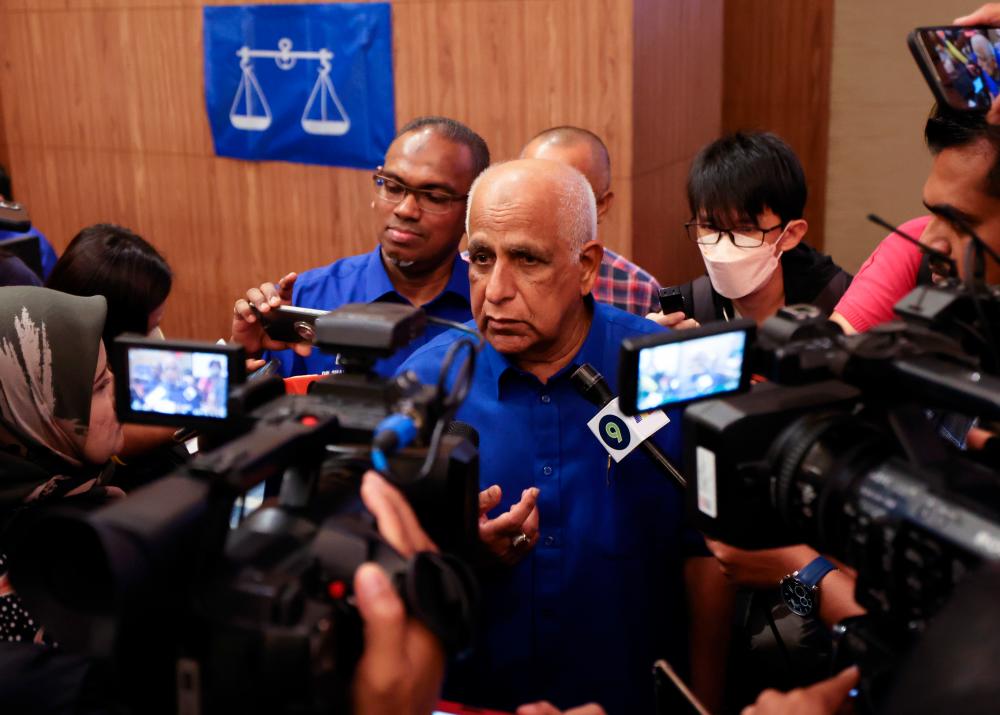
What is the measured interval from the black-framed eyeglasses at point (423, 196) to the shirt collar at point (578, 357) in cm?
77

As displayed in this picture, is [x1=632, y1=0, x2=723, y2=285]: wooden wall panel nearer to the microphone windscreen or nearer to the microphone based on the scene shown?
the microphone

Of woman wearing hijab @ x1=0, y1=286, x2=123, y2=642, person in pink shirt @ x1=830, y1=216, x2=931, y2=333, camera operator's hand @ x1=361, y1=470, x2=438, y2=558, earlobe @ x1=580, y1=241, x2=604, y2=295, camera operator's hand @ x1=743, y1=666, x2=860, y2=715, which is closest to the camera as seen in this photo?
camera operator's hand @ x1=361, y1=470, x2=438, y2=558

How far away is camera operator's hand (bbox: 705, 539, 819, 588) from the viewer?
1.41 meters

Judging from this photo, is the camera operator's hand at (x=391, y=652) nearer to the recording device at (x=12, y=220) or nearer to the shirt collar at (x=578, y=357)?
the shirt collar at (x=578, y=357)

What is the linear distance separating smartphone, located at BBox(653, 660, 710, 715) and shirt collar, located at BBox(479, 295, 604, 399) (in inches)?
22.7

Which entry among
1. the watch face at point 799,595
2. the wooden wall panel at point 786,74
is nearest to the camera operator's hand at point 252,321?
the watch face at point 799,595

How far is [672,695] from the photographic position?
48.8 inches

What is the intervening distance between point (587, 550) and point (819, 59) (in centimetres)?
370

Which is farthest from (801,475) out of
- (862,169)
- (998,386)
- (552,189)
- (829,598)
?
(862,169)

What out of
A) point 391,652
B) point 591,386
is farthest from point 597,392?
point 391,652

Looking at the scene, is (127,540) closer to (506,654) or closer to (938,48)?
(506,654)

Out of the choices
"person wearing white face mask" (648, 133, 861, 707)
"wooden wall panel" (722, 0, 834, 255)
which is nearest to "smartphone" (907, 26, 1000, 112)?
"person wearing white face mask" (648, 133, 861, 707)

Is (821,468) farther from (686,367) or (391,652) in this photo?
(391,652)

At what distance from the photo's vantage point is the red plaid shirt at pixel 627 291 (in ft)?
9.09
